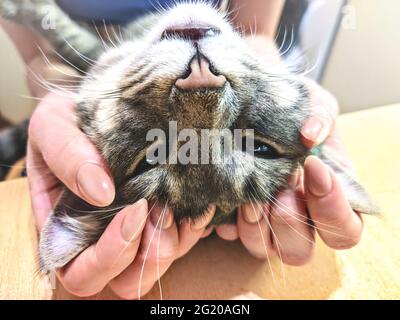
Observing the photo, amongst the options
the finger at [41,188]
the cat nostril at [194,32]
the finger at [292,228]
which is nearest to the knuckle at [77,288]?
the finger at [41,188]

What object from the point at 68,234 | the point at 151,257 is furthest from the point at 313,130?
the point at 68,234

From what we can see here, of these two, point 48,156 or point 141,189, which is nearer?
point 141,189

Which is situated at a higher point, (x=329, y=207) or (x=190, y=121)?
(x=190, y=121)

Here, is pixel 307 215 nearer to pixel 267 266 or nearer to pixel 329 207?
pixel 329 207

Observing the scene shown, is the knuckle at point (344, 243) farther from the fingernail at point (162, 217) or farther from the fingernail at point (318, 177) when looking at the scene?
the fingernail at point (162, 217)
